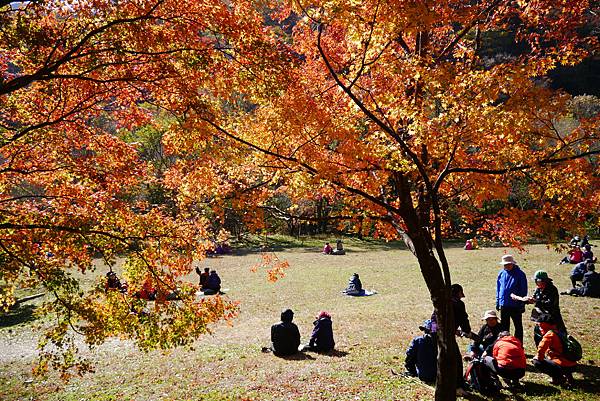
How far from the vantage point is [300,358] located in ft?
31.0

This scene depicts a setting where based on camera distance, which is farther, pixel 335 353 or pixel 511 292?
pixel 335 353

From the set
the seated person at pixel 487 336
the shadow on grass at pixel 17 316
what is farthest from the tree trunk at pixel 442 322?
the shadow on grass at pixel 17 316

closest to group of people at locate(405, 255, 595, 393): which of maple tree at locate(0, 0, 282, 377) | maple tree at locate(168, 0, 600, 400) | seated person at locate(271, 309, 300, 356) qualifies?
maple tree at locate(168, 0, 600, 400)

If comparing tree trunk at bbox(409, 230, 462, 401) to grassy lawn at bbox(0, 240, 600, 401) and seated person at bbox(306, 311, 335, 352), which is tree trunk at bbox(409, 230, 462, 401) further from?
seated person at bbox(306, 311, 335, 352)

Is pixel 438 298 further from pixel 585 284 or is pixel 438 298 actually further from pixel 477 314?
pixel 585 284

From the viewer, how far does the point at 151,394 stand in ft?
26.4

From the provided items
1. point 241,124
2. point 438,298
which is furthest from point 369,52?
point 438,298

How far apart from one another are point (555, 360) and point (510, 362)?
2.82 feet

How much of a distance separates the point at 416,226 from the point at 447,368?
7.27 feet

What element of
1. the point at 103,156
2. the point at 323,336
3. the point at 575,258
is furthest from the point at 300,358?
the point at 575,258

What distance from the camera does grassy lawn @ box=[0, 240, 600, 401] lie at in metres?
7.34

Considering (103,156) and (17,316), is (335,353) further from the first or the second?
(17,316)

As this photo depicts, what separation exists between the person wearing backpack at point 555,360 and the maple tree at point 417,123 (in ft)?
5.71

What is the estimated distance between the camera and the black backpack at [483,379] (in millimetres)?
6512
